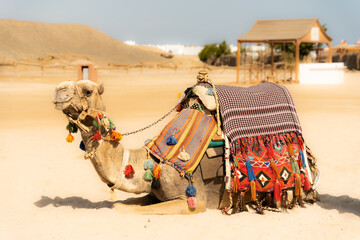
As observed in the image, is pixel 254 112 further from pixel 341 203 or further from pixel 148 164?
pixel 341 203

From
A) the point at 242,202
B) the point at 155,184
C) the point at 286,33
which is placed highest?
the point at 286,33

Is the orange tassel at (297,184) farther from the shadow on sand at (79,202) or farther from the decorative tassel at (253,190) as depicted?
the shadow on sand at (79,202)

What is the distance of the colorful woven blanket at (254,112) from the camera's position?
5.66 m

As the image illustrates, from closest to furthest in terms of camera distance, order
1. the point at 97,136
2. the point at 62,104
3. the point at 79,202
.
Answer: the point at 62,104, the point at 97,136, the point at 79,202

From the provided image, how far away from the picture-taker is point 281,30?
29.3 m

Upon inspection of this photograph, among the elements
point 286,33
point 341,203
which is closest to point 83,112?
point 341,203

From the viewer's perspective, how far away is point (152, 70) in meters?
50.0

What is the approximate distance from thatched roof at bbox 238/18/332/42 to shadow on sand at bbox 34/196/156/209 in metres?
23.3

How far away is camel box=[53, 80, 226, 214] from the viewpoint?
4.90 m

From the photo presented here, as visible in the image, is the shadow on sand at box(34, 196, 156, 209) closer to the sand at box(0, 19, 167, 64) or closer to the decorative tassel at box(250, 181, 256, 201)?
the decorative tassel at box(250, 181, 256, 201)

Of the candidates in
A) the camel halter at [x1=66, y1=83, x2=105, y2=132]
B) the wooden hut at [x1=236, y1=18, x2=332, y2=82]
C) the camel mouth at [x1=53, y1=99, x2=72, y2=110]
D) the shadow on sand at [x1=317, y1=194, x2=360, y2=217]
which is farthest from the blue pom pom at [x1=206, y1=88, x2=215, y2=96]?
the wooden hut at [x1=236, y1=18, x2=332, y2=82]

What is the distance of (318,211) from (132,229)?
2.31 m

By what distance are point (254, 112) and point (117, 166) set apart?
1.75m

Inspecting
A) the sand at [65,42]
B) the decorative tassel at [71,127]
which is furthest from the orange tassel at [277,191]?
the sand at [65,42]
